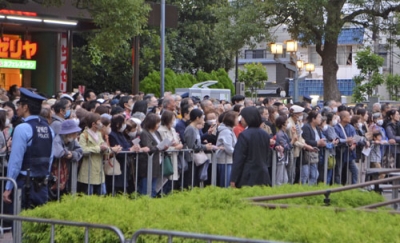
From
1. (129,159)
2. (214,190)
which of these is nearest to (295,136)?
(129,159)

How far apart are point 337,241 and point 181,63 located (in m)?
43.0

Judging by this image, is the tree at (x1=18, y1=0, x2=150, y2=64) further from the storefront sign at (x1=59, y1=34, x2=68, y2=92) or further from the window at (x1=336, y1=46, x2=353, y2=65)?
the window at (x1=336, y1=46, x2=353, y2=65)

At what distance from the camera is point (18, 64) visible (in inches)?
1267

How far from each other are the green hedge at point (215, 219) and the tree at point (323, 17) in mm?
22262

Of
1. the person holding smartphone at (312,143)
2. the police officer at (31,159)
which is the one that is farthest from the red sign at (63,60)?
the police officer at (31,159)

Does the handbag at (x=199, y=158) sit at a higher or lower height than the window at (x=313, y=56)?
lower

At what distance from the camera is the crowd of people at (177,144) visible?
11.3 m

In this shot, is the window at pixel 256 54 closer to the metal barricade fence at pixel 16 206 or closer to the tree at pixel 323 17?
the tree at pixel 323 17

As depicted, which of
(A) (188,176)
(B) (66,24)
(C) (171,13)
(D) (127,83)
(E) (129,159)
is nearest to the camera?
(E) (129,159)

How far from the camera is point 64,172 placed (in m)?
11.9

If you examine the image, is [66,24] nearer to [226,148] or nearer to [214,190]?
[226,148]

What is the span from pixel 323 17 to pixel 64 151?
20989 mm

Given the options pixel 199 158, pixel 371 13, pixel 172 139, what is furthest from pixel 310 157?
pixel 371 13

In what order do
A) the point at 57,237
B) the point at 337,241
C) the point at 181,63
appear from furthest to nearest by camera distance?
the point at 181,63 < the point at 57,237 < the point at 337,241
